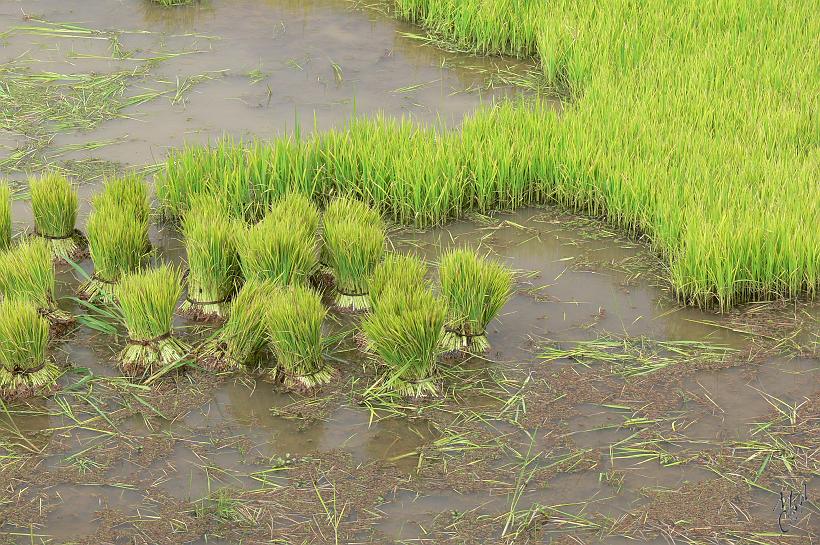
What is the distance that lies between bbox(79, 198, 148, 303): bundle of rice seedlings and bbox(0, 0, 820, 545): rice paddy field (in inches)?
0.5

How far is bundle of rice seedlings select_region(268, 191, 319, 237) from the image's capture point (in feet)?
13.3

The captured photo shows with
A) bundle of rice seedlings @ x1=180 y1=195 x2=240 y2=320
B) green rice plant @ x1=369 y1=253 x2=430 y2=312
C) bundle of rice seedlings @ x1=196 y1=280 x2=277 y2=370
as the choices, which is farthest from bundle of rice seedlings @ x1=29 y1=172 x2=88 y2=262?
green rice plant @ x1=369 y1=253 x2=430 y2=312

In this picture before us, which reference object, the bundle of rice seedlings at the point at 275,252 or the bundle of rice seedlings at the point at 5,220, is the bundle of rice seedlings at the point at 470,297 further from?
the bundle of rice seedlings at the point at 5,220

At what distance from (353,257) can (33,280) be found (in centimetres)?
111

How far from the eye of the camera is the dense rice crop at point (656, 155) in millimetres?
4070

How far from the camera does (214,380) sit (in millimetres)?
3594

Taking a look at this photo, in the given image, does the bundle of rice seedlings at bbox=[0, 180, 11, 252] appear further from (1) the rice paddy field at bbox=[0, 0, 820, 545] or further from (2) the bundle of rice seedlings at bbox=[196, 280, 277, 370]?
(2) the bundle of rice seedlings at bbox=[196, 280, 277, 370]

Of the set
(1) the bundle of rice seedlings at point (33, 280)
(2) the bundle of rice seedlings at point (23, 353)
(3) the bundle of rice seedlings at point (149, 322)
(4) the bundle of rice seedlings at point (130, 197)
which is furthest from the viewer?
(4) the bundle of rice seedlings at point (130, 197)

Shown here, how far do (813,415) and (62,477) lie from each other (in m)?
2.25

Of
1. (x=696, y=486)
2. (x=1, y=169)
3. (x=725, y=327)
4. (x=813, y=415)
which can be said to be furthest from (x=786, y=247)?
(x=1, y=169)

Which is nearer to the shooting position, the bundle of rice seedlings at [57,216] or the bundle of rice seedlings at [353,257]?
the bundle of rice seedlings at [353,257]

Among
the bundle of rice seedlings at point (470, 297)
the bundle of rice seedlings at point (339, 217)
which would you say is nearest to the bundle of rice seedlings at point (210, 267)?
the bundle of rice seedlings at point (339, 217)

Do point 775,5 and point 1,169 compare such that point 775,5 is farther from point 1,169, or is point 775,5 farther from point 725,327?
point 1,169

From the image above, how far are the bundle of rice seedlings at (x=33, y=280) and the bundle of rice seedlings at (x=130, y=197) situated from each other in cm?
42
